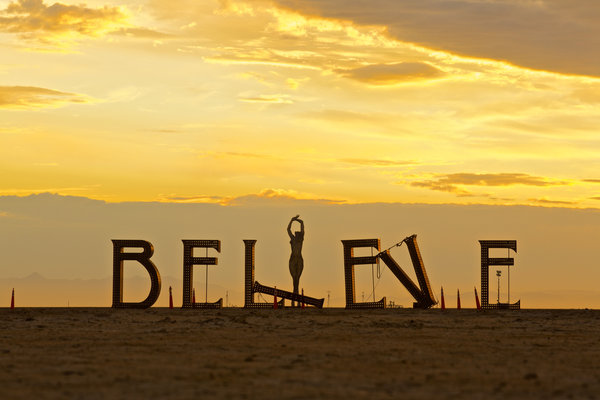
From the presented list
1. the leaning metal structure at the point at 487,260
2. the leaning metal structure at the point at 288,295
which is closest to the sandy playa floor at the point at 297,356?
the leaning metal structure at the point at 487,260

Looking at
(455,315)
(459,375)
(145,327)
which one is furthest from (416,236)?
(459,375)

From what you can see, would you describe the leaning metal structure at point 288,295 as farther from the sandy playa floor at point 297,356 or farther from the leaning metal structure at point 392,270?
the sandy playa floor at point 297,356

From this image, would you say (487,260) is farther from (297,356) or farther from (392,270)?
(297,356)

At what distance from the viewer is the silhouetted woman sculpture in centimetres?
5156

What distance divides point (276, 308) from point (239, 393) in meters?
30.2

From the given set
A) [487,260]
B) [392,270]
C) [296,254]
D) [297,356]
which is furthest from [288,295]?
[297,356]

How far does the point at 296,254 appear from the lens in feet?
171

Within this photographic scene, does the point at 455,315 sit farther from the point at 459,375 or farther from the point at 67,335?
the point at 459,375

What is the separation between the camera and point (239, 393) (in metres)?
20.3

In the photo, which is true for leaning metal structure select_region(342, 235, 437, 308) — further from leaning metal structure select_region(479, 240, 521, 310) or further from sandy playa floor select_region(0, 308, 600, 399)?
sandy playa floor select_region(0, 308, 600, 399)

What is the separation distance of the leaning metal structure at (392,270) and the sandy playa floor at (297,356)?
5.97 m

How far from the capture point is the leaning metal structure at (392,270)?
5006 centimetres

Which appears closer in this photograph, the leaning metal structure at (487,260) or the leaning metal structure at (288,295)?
the leaning metal structure at (487,260)

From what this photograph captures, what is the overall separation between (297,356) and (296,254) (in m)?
25.1
